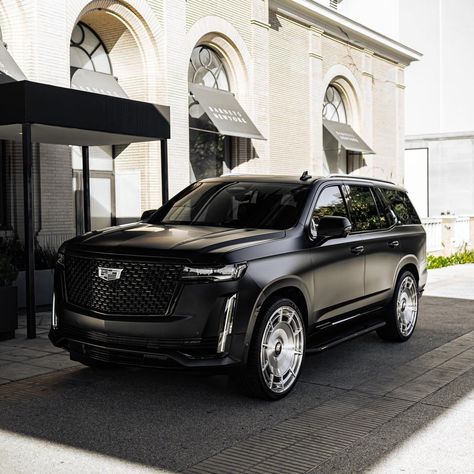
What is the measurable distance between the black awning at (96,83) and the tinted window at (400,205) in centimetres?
885

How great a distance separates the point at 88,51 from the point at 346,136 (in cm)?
1148

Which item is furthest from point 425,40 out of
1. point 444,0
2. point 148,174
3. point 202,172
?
point 148,174

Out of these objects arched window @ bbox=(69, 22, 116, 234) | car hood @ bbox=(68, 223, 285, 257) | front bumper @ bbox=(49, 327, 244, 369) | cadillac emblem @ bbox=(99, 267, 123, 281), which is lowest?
front bumper @ bbox=(49, 327, 244, 369)

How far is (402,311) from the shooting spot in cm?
875

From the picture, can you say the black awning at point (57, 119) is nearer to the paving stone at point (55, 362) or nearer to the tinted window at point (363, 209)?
the paving stone at point (55, 362)

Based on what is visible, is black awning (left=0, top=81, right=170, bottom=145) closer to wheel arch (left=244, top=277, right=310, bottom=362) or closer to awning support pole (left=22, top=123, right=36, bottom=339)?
awning support pole (left=22, top=123, right=36, bottom=339)

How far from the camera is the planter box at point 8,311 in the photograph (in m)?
8.85

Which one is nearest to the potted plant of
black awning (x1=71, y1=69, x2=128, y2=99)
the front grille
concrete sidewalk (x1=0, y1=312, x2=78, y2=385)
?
concrete sidewalk (x1=0, y1=312, x2=78, y2=385)

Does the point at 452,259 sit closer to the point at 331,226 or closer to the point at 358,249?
the point at 358,249

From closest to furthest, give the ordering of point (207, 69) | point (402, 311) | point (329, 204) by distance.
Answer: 1. point (329, 204)
2. point (402, 311)
3. point (207, 69)

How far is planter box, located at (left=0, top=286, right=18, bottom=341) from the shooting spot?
885 cm

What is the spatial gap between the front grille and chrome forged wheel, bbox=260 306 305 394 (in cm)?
88

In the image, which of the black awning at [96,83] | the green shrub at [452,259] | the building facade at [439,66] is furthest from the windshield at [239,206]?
the building facade at [439,66]

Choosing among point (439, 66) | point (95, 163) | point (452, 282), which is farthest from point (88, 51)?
point (439, 66)
